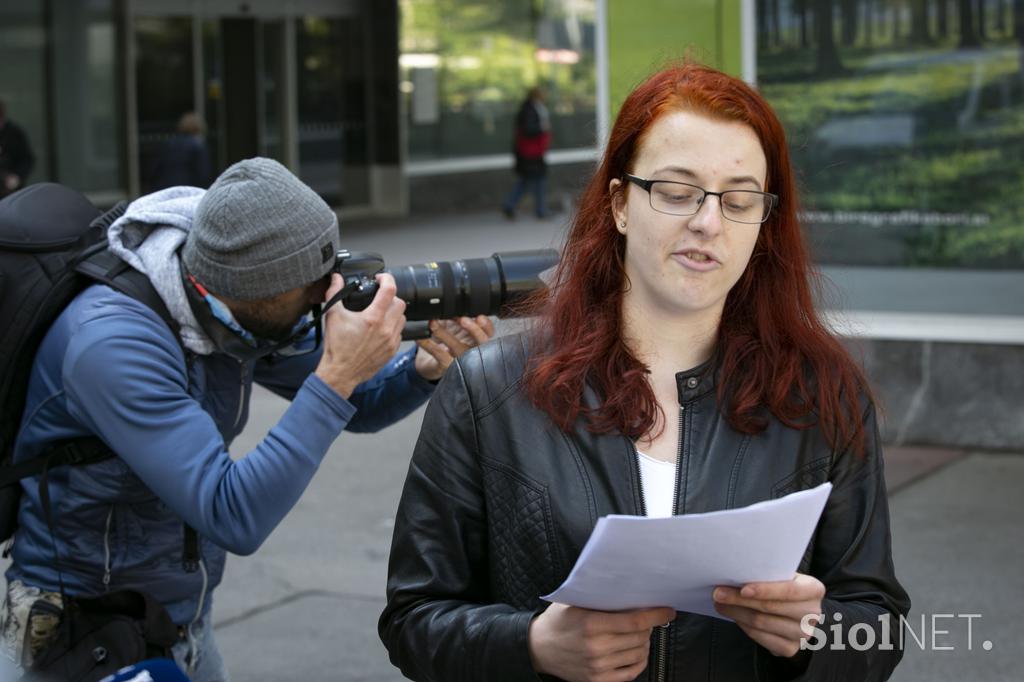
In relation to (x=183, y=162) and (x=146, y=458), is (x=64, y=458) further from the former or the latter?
(x=183, y=162)

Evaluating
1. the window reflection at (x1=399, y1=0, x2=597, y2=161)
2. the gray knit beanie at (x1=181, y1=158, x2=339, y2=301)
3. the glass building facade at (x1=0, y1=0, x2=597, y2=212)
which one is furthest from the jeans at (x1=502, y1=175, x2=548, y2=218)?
the gray knit beanie at (x1=181, y1=158, x2=339, y2=301)

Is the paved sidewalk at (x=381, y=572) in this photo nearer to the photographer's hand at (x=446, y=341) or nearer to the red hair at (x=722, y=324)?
the photographer's hand at (x=446, y=341)

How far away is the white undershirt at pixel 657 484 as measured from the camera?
6.82 ft

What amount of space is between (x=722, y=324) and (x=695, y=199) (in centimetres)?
24

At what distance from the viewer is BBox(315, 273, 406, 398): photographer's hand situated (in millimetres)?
2732

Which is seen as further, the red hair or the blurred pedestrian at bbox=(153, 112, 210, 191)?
the blurred pedestrian at bbox=(153, 112, 210, 191)

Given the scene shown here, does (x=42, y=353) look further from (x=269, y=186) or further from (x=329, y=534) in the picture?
(x=329, y=534)

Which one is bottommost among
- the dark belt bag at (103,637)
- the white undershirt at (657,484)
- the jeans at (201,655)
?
the jeans at (201,655)

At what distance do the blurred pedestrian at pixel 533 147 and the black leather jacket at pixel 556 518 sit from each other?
15775 millimetres

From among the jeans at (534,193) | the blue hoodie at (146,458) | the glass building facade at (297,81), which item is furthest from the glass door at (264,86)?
the blue hoodie at (146,458)

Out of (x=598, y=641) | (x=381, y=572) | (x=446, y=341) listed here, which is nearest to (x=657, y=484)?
(x=598, y=641)

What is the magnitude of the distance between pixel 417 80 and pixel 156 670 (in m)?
17.8

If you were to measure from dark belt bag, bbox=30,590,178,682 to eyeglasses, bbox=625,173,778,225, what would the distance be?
4.11 ft

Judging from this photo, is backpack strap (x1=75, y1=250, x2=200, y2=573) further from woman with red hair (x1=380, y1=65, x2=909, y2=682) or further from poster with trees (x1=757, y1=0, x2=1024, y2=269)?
poster with trees (x1=757, y1=0, x2=1024, y2=269)
